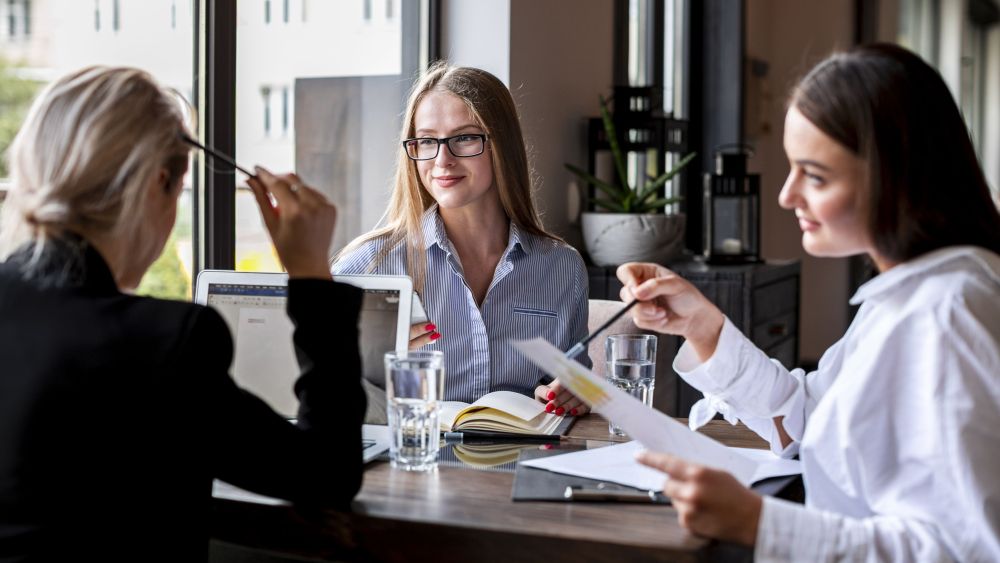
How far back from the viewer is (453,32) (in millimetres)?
3014

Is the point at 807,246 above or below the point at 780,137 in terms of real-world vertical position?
below

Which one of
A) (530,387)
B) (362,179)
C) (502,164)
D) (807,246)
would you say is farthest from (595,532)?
(362,179)

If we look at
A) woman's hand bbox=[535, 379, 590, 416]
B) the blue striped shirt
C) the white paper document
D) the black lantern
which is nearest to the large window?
the black lantern

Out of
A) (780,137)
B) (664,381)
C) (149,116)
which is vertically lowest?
(664,381)

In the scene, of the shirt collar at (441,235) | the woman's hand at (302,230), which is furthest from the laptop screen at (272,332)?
the shirt collar at (441,235)

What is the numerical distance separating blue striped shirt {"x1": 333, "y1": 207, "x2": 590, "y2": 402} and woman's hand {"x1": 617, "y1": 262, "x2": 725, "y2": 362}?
48cm

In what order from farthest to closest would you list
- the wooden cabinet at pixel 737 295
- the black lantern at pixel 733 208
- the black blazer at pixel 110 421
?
the black lantern at pixel 733 208
the wooden cabinet at pixel 737 295
the black blazer at pixel 110 421

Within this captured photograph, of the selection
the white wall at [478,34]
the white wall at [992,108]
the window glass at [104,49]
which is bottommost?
the window glass at [104,49]

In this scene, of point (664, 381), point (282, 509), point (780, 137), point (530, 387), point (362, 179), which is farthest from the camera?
point (780, 137)

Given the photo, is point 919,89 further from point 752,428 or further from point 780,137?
point 780,137

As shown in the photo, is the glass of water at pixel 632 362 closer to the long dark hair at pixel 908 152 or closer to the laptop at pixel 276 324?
the laptop at pixel 276 324

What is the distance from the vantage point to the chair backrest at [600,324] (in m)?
2.16

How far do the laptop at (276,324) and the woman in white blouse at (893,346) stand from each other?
1.69 feet

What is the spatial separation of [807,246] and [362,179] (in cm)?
176
